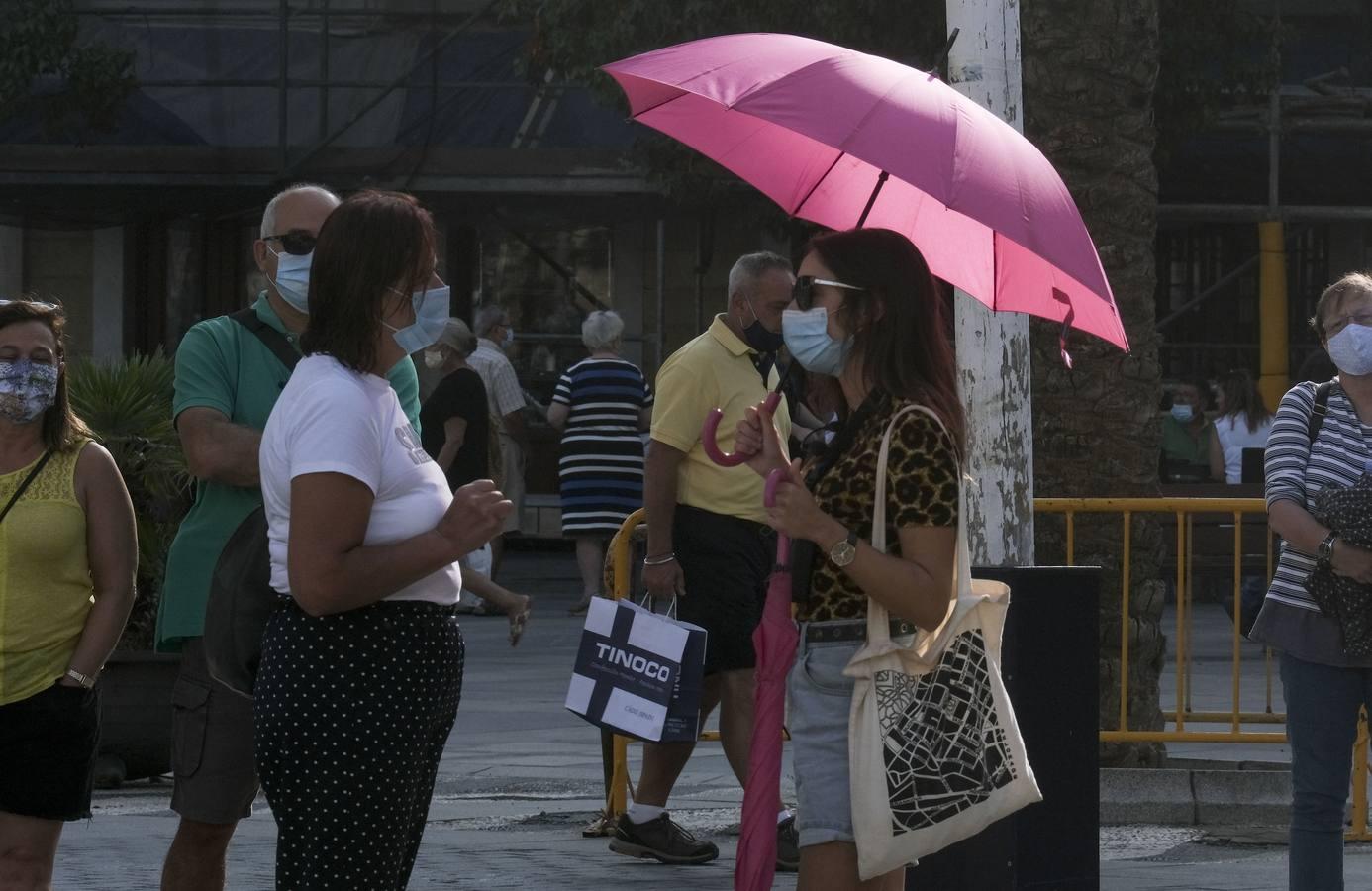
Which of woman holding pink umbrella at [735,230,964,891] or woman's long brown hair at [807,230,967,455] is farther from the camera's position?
woman's long brown hair at [807,230,967,455]

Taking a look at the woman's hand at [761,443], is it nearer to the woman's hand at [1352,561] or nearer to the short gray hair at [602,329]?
the woman's hand at [1352,561]

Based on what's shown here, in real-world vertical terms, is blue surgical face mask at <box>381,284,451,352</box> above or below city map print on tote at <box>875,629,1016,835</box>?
above

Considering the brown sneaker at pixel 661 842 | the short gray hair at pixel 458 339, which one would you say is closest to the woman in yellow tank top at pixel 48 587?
the brown sneaker at pixel 661 842

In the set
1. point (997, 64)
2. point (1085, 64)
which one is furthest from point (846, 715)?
point (1085, 64)

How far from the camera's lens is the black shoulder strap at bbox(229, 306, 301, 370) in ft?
16.0

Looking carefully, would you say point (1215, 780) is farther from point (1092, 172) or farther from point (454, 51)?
point (454, 51)

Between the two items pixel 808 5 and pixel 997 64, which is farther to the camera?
pixel 808 5

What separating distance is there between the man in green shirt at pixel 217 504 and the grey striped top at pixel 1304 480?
233 centimetres

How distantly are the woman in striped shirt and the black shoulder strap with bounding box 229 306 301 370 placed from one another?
253 cm

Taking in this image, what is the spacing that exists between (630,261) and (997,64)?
14.7 m

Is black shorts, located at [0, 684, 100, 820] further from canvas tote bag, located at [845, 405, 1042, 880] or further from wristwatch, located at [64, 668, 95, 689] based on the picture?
canvas tote bag, located at [845, 405, 1042, 880]

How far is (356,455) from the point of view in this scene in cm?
360

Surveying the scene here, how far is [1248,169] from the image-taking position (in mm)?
20422

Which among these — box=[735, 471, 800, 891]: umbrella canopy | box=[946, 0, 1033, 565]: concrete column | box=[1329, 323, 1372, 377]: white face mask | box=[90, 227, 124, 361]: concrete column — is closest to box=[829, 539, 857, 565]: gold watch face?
box=[735, 471, 800, 891]: umbrella canopy
